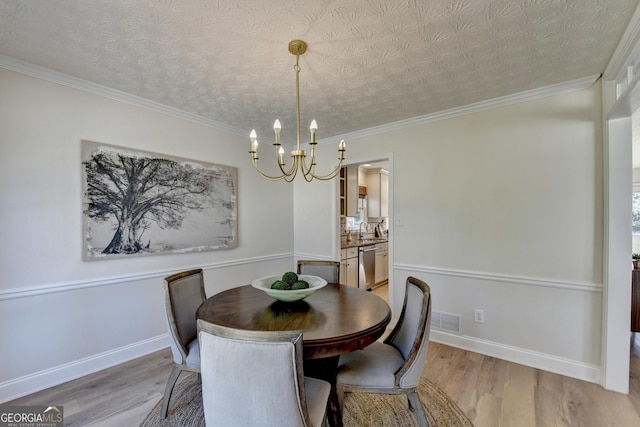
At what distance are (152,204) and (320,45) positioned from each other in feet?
6.85

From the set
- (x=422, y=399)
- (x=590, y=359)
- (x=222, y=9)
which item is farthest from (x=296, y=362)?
(x=590, y=359)

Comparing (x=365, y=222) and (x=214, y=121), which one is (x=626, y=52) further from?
(x=365, y=222)

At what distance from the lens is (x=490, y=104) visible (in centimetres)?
261

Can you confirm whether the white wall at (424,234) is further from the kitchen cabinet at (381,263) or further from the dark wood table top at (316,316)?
the kitchen cabinet at (381,263)

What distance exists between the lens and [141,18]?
4.97ft

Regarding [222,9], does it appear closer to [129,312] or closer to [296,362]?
[296,362]

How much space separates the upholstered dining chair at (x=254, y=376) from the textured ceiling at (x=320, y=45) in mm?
1582

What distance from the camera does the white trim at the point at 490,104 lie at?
222 cm

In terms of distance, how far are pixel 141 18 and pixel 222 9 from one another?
0.47 m

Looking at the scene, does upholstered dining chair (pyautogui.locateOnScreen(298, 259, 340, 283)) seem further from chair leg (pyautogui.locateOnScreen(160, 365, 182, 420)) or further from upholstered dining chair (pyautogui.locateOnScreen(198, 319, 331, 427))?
upholstered dining chair (pyautogui.locateOnScreen(198, 319, 331, 427))

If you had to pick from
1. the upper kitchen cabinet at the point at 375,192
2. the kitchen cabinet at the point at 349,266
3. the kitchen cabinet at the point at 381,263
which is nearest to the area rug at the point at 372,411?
the kitchen cabinet at the point at 349,266

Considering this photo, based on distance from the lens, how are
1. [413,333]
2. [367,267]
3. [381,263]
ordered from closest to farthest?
[413,333], [367,267], [381,263]

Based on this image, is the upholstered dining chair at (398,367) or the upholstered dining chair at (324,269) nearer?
the upholstered dining chair at (398,367)

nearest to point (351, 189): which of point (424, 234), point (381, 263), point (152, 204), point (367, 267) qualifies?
point (367, 267)
